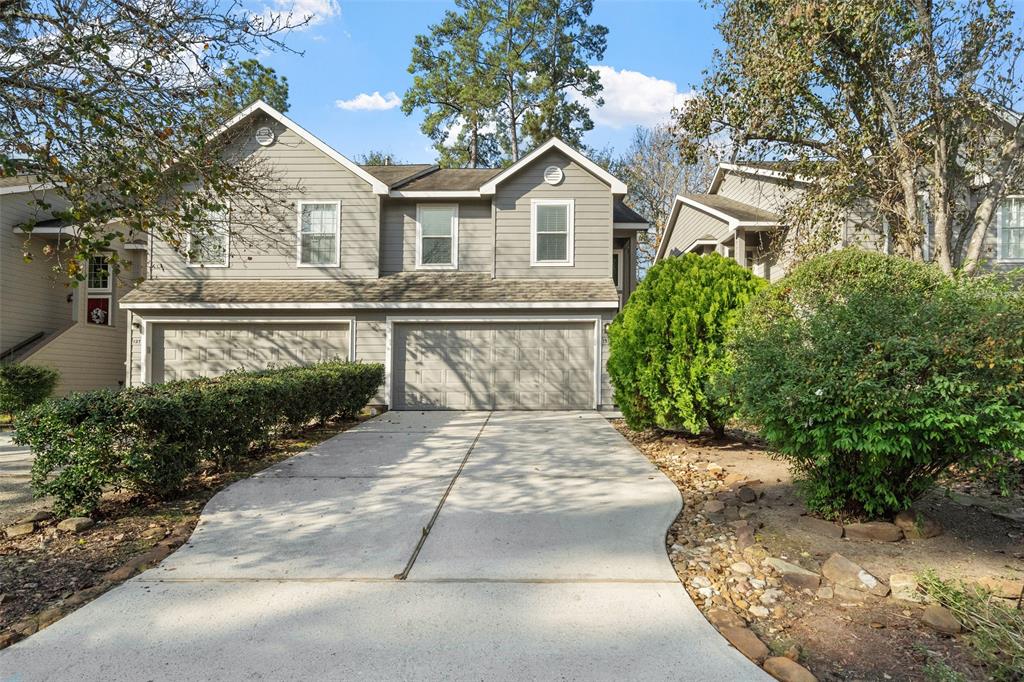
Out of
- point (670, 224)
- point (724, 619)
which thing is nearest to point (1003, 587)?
point (724, 619)

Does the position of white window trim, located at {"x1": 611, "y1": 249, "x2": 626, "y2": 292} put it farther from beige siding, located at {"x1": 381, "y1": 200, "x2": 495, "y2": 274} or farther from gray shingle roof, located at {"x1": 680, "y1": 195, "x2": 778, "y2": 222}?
beige siding, located at {"x1": 381, "y1": 200, "x2": 495, "y2": 274}

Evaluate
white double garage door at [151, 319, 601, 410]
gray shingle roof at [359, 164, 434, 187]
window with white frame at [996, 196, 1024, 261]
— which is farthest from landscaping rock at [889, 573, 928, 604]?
window with white frame at [996, 196, 1024, 261]

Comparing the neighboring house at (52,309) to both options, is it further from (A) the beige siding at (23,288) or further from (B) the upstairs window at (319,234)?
(B) the upstairs window at (319,234)

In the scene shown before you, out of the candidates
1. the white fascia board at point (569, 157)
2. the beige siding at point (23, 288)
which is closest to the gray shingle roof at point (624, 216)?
the white fascia board at point (569, 157)

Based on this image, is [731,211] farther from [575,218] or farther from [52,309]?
[52,309]

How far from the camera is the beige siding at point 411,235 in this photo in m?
13.4

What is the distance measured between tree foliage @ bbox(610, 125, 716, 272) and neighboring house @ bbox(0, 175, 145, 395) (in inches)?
869

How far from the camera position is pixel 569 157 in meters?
13.2

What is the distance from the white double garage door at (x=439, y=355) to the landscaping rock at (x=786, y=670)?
382 inches

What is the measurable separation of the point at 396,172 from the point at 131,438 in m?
11.5

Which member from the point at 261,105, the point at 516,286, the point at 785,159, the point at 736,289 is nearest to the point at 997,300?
the point at 736,289

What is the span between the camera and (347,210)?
1310cm

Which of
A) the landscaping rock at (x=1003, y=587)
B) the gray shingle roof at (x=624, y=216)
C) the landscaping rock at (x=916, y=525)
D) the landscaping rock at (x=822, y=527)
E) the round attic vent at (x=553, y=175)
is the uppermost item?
the round attic vent at (x=553, y=175)

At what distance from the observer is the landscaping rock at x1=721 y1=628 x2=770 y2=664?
9.23 ft
